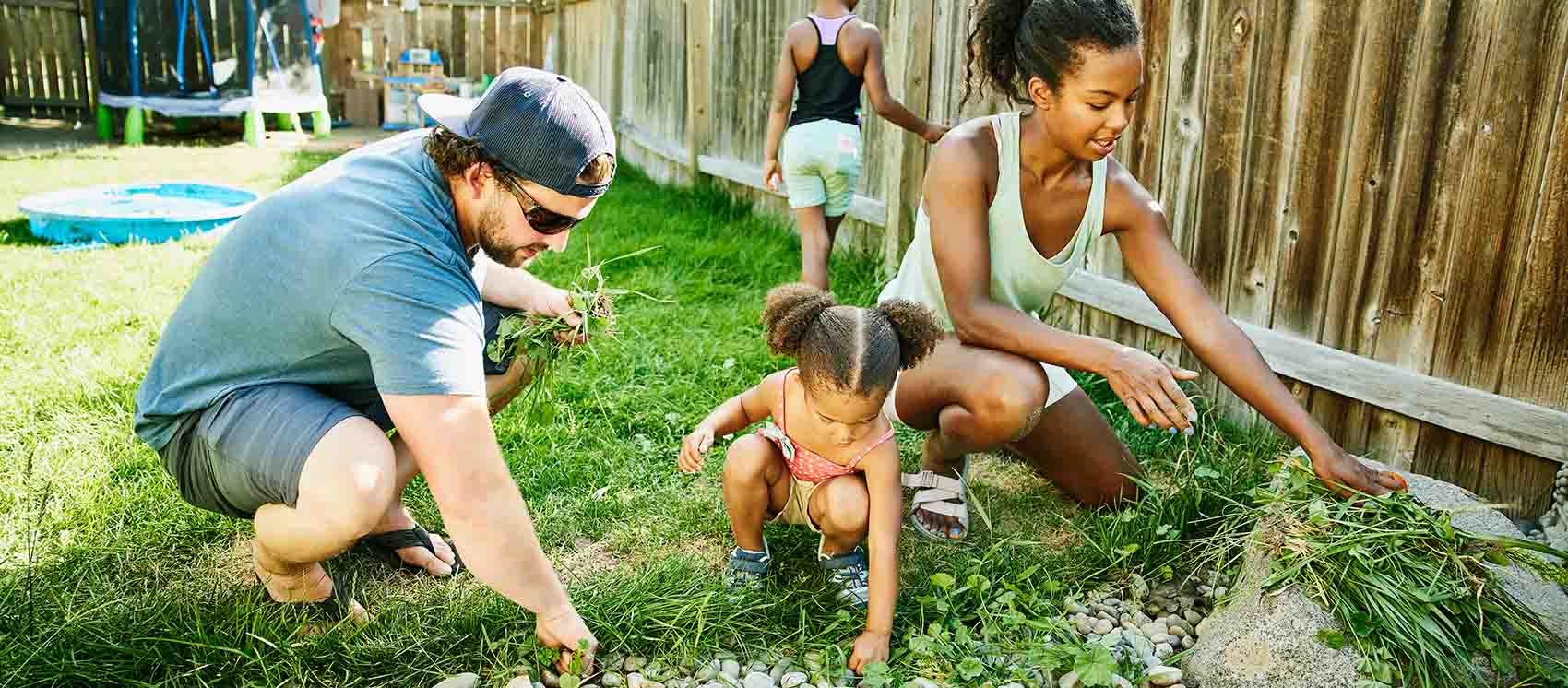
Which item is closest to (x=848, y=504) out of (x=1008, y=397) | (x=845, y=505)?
(x=845, y=505)

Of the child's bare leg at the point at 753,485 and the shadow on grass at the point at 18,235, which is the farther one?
the shadow on grass at the point at 18,235

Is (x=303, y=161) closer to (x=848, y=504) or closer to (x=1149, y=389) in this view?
(x=848, y=504)

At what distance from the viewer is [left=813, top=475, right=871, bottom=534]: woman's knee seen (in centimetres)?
282

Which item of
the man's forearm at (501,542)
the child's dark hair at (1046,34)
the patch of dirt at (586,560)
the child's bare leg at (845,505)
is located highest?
the child's dark hair at (1046,34)

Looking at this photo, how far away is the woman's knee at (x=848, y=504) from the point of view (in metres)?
2.82

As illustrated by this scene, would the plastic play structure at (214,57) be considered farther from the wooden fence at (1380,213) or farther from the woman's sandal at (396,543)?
the wooden fence at (1380,213)

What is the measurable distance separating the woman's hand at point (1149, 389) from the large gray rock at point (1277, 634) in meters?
0.40

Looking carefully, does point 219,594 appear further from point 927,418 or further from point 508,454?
point 927,418

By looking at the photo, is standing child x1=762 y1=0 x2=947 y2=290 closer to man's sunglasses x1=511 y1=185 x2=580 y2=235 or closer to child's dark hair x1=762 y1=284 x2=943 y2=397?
child's dark hair x1=762 y1=284 x2=943 y2=397

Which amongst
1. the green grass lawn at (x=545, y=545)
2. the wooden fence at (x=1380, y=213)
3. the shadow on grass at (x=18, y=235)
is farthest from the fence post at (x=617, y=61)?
the wooden fence at (x=1380, y=213)

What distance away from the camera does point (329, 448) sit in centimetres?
240

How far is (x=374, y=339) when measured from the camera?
215 centimetres

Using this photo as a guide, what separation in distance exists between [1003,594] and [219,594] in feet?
6.06

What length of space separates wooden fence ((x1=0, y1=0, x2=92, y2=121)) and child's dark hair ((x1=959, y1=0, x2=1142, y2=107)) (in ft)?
47.9
